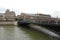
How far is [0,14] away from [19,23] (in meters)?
38.6

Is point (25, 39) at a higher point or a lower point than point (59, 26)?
lower

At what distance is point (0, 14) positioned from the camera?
92.2 meters

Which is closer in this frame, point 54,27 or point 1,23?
point 54,27

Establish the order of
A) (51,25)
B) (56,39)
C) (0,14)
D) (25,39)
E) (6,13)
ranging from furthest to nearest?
(0,14), (6,13), (51,25), (25,39), (56,39)

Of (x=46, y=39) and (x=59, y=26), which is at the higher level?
(x=59, y=26)

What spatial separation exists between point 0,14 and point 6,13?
40.4 feet

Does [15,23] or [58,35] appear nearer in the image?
[58,35]

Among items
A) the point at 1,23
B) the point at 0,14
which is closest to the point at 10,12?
the point at 0,14

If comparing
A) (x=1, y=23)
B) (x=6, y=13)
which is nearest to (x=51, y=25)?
(x=1, y=23)

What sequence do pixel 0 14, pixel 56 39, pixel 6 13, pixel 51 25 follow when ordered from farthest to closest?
pixel 0 14 < pixel 6 13 < pixel 51 25 < pixel 56 39

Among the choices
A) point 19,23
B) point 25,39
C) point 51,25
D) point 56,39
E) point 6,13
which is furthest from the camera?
point 6,13

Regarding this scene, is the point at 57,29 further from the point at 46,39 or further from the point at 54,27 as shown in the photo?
the point at 46,39

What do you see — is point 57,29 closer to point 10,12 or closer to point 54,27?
point 54,27

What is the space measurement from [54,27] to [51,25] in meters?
0.77
